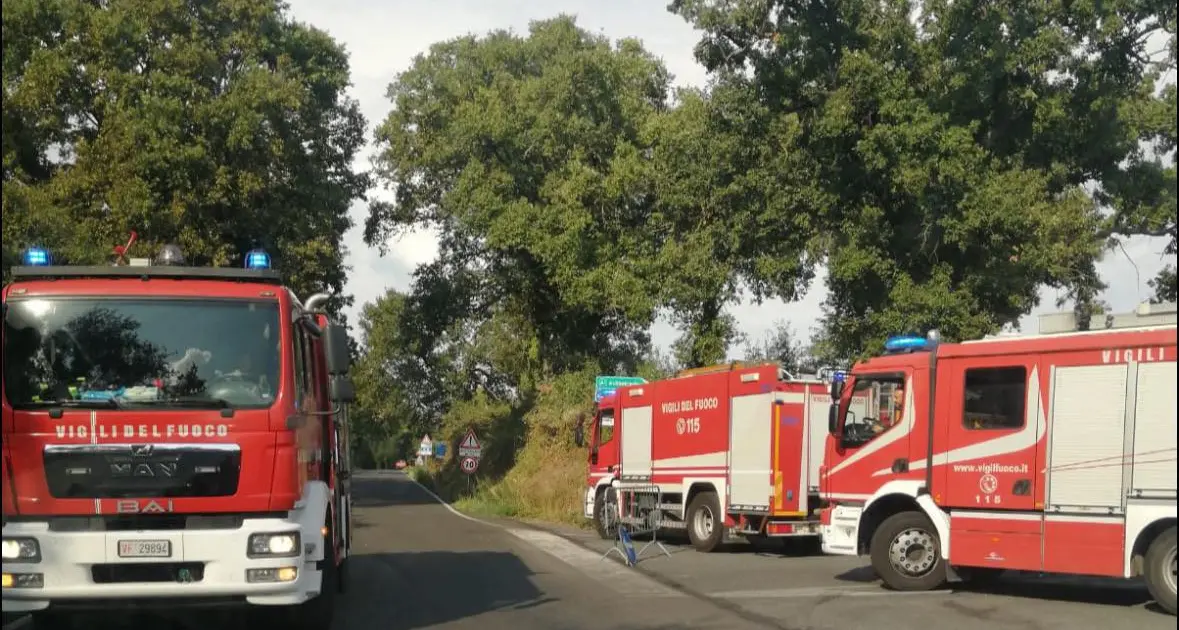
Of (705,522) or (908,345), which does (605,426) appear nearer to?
(705,522)

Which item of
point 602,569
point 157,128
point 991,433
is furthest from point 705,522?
point 157,128

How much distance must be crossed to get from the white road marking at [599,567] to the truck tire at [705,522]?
185cm

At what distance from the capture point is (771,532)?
59.4 feet

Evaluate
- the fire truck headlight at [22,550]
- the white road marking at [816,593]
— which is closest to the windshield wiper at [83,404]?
the fire truck headlight at [22,550]

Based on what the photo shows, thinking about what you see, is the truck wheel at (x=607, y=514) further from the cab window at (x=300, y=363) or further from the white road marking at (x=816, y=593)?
the cab window at (x=300, y=363)

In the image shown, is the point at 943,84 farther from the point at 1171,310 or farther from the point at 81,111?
the point at 81,111

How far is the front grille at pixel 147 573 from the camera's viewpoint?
27.7 feet

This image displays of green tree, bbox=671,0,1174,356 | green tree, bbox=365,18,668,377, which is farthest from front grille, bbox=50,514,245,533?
green tree, bbox=365,18,668,377

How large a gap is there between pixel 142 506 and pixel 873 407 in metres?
8.61

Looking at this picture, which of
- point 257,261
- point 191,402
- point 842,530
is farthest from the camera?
point 842,530

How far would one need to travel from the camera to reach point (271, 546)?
864 cm

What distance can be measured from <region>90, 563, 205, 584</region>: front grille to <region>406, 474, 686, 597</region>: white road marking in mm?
5702

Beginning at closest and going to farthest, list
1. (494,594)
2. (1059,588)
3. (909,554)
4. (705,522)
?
(494,594) → (909,554) → (1059,588) → (705,522)

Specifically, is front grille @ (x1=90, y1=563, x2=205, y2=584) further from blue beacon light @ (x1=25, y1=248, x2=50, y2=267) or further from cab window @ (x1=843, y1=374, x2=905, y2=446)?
cab window @ (x1=843, y1=374, x2=905, y2=446)
